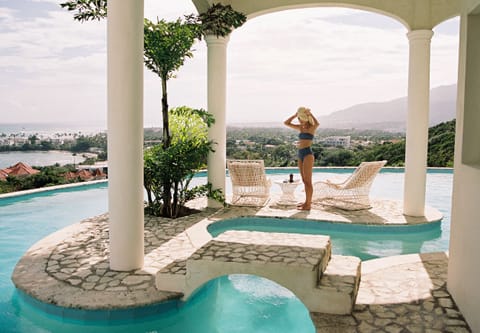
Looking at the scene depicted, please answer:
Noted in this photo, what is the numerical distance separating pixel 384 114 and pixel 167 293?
4753 centimetres

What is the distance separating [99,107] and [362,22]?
22152mm

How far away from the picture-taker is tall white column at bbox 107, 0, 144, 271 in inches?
168

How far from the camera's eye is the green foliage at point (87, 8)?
6234 millimetres

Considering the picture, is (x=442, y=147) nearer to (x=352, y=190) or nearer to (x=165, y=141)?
(x=352, y=190)

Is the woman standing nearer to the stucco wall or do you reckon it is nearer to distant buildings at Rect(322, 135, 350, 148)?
the stucco wall

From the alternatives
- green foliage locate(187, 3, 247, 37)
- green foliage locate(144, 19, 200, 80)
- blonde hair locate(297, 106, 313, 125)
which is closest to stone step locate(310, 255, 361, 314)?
blonde hair locate(297, 106, 313, 125)

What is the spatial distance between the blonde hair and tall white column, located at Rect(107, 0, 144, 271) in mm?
3923

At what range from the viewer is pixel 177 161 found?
22.9ft

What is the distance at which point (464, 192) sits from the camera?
365 centimetres

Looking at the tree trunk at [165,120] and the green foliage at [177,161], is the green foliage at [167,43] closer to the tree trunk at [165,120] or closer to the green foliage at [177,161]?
the tree trunk at [165,120]

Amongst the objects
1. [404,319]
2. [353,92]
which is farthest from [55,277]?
[353,92]

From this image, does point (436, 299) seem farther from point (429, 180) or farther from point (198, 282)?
point (429, 180)

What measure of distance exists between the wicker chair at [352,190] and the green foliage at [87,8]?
4.82 m

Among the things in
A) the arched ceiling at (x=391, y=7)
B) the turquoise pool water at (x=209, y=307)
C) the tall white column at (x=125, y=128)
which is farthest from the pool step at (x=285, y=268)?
the arched ceiling at (x=391, y=7)
